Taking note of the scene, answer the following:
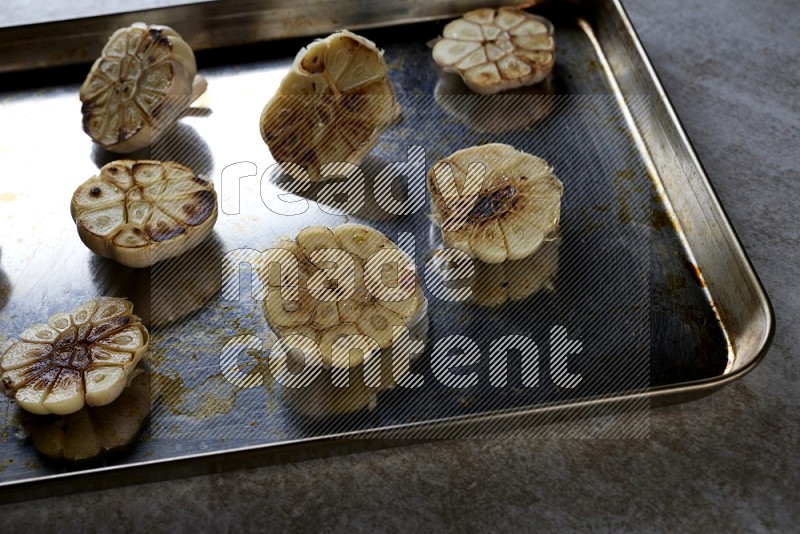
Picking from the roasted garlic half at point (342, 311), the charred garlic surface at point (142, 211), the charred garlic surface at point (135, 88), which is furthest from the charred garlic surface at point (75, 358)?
the charred garlic surface at point (135, 88)

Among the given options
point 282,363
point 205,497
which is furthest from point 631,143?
point 205,497

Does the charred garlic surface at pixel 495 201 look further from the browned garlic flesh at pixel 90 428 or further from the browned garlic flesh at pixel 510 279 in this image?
the browned garlic flesh at pixel 90 428

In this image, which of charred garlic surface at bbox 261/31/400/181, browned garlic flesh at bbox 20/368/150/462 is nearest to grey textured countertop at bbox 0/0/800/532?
browned garlic flesh at bbox 20/368/150/462

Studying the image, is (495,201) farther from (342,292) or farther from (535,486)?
(535,486)

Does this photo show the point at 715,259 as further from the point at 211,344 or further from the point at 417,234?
the point at 211,344

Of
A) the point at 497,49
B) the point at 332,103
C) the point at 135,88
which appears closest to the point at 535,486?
the point at 332,103
